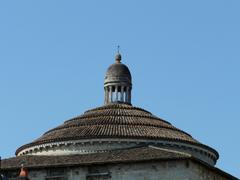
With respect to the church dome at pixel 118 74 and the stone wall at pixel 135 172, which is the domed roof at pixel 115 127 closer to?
the church dome at pixel 118 74

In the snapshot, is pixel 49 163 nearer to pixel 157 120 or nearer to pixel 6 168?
pixel 6 168

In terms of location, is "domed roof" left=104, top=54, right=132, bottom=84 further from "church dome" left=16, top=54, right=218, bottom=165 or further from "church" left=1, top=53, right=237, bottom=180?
"church dome" left=16, top=54, right=218, bottom=165

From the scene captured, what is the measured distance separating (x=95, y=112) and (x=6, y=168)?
14.3m

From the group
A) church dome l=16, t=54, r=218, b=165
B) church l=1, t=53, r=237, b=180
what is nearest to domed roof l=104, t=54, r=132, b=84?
church l=1, t=53, r=237, b=180

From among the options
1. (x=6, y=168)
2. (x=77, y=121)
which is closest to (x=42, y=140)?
(x=77, y=121)

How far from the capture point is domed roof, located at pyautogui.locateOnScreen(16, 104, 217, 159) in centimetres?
5687

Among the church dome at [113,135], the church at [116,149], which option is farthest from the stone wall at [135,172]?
the church dome at [113,135]

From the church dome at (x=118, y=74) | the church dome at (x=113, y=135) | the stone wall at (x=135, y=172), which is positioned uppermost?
the church dome at (x=118, y=74)

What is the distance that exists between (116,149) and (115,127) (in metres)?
3.50

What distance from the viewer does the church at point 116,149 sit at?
153 ft

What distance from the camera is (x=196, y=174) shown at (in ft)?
154

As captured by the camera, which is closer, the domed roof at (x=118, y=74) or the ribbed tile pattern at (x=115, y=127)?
the ribbed tile pattern at (x=115, y=127)

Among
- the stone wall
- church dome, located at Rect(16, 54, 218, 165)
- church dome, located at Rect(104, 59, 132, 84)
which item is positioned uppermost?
church dome, located at Rect(104, 59, 132, 84)

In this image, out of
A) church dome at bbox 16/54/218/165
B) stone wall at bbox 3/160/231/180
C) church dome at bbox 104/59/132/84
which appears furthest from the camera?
church dome at bbox 104/59/132/84
